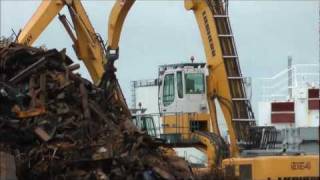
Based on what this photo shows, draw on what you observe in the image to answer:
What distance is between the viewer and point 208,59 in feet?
68.5

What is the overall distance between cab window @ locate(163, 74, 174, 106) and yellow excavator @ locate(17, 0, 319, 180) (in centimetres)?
3

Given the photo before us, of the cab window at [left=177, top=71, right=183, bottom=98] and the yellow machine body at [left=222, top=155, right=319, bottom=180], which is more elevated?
the cab window at [left=177, top=71, right=183, bottom=98]

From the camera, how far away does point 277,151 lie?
12.4m

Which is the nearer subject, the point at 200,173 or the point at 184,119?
the point at 200,173

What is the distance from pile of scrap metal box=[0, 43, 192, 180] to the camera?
13.7 meters

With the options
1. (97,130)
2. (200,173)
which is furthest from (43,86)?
(200,173)

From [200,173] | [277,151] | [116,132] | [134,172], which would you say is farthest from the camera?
[200,173]

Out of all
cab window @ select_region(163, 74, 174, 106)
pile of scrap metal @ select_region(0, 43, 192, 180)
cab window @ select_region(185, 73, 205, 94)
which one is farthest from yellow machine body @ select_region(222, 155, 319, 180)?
cab window @ select_region(163, 74, 174, 106)

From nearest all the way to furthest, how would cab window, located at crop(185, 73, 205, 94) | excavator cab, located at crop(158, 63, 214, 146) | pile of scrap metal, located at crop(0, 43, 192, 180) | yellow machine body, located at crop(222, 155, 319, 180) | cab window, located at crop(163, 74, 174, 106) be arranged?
yellow machine body, located at crop(222, 155, 319, 180) → pile of scrap metal, located at crop(0, 43, 192, 180) → excavator cab, located at crop(158, 63, 214, 146) → cab window, located at crop(185, 73, 205, 94) → cab window, located at crop(163, 74, 174, 106)

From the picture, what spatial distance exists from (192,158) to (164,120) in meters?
1.41

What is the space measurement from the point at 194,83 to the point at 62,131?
24.7ft

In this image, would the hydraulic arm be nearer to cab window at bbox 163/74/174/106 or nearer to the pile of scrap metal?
cab window at bbox 163/74/174/106

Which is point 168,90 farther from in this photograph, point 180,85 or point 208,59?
point 208,59

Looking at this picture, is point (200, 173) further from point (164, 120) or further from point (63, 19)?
point (63, 19)
